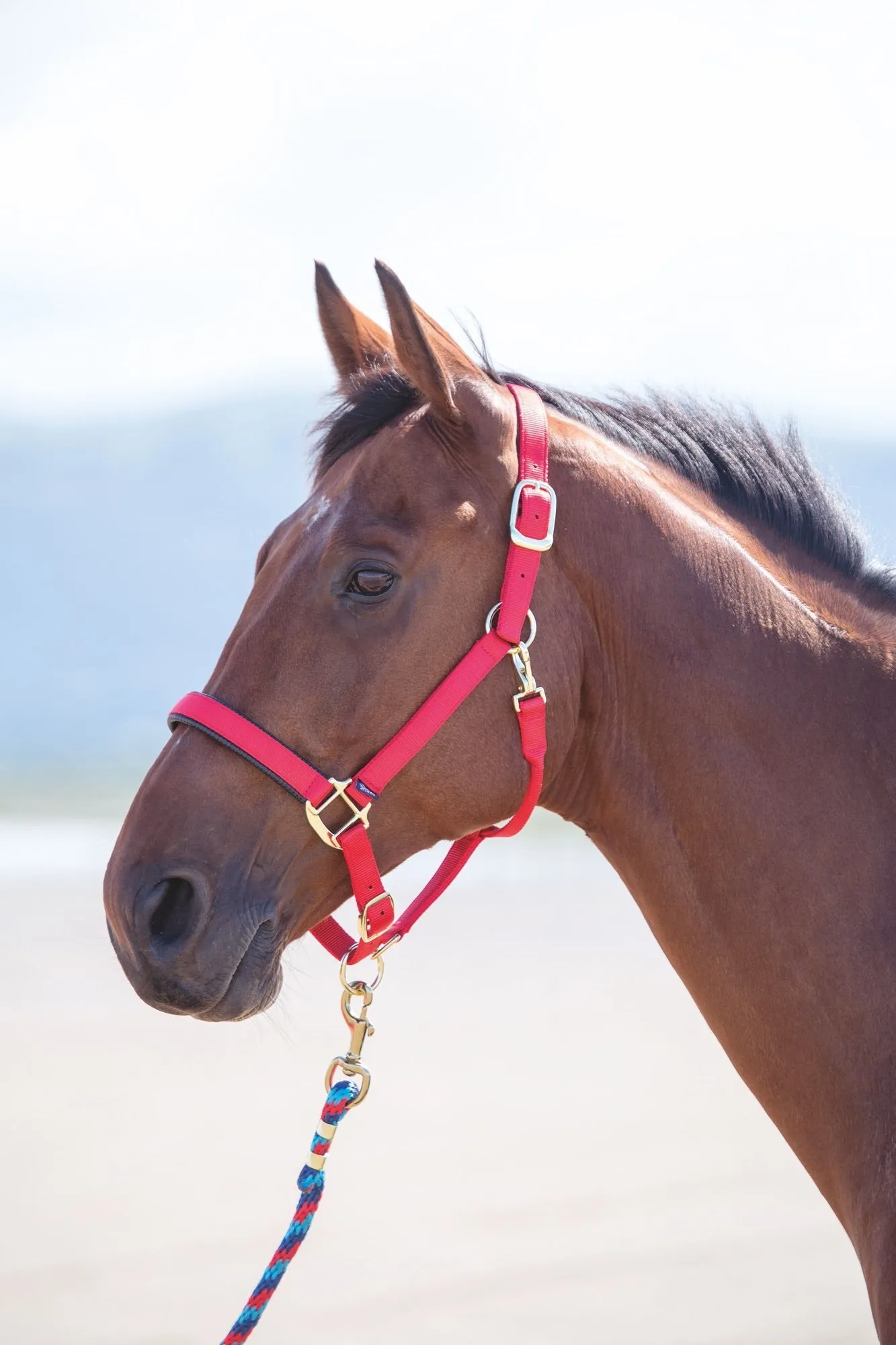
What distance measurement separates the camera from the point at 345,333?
103 inches

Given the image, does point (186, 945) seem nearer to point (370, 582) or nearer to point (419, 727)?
point (419, 727)

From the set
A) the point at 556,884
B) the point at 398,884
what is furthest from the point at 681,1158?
the point at 556,884

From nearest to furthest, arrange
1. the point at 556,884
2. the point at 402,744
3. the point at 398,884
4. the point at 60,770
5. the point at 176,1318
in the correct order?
the point at 402,744 < the point at 176,1318 < the point at 398,884 < the point at 556,884 < the point at 60,770

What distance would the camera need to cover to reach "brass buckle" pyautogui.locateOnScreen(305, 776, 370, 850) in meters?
2.01

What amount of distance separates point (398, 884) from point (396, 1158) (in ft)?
18.5

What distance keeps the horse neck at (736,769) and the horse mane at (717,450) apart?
0.13m

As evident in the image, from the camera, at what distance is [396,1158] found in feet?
19.0

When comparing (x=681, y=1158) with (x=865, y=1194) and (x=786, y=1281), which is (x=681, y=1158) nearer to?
(x=786, y=1281)

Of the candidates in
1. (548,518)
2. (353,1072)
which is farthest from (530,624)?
(353,1072)

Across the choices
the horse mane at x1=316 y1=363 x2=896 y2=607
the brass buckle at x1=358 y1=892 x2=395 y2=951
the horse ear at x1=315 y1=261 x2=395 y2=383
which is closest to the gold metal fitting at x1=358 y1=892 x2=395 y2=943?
the brass buckle at x1=358 y1=892 x2=395 y2=951

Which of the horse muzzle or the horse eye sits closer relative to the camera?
the horse muzzle

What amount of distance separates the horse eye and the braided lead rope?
932 millimetres

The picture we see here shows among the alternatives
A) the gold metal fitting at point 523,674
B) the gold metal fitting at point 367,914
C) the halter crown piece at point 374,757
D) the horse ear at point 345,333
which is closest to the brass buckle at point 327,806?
the halter crown piece at point 374,757

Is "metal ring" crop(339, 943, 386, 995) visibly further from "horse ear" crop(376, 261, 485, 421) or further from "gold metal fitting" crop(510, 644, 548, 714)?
"horse ear" crop(376, 261, 485, 421)
